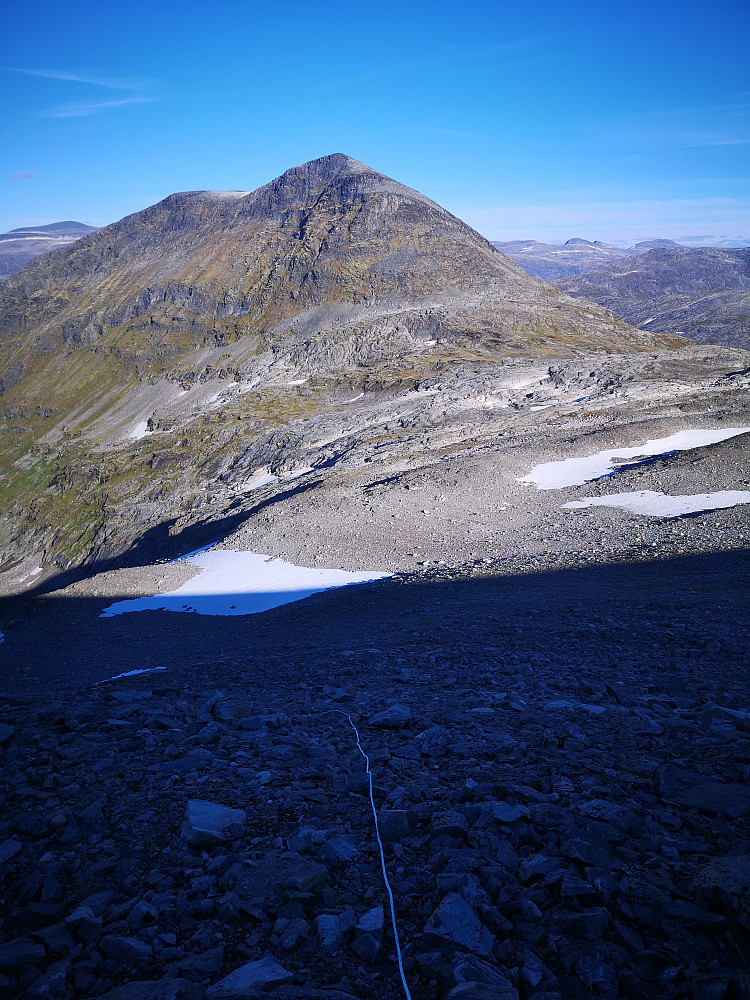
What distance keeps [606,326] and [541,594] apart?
3058 inches

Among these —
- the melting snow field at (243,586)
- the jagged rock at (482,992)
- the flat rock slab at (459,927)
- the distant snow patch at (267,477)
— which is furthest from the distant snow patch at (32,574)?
the jagged rock at (482,992)

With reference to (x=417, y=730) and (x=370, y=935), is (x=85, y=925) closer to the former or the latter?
(x=370, y=935)

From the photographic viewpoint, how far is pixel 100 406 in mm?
105812

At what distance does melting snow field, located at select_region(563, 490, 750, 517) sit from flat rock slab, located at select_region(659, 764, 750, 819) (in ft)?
56.0

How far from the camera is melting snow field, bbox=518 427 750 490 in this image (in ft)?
87.4

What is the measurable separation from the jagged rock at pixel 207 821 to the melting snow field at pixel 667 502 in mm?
19309

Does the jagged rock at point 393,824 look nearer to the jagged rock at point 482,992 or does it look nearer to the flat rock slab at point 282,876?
the flat rock slab at point 282,876

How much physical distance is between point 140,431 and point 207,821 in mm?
94548

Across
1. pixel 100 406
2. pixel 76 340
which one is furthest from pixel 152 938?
pixel 76 340

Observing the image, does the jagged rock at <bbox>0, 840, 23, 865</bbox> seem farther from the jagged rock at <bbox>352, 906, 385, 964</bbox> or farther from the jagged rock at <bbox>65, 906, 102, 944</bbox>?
the jagged rock at <bbox>352, 906, 385, 964</bbox>

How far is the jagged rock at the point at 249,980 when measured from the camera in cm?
298

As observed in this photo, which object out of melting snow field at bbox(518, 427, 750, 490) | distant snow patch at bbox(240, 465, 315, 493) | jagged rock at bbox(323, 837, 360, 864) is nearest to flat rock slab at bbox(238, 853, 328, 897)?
jagged rock at bbox(323, 837, 360, 864)

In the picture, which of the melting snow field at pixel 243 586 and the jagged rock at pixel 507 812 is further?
the melting snow field at pixel 243 586

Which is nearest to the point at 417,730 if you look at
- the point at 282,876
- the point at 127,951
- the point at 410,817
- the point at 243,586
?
the point at 410,817
